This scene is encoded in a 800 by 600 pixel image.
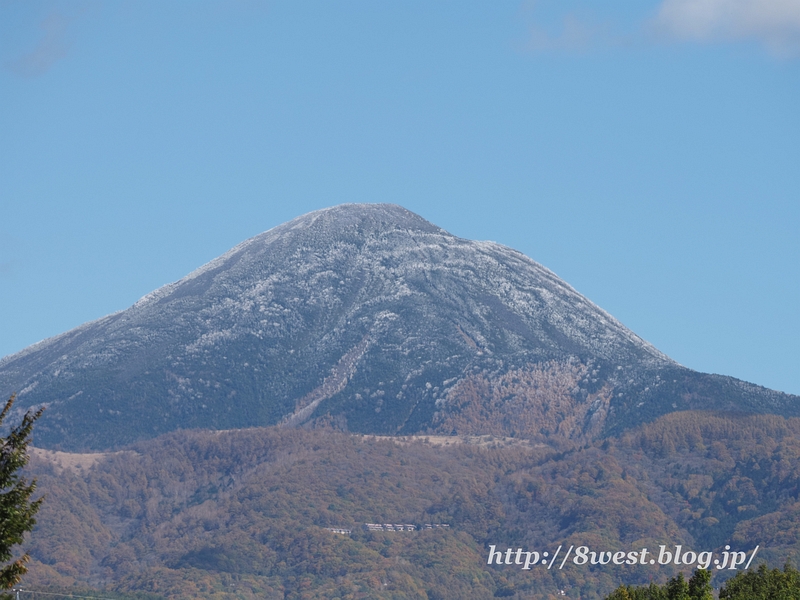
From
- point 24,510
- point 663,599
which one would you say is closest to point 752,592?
point 663,599

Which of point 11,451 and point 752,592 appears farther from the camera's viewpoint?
point 752,592

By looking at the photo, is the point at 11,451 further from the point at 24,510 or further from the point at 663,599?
the point at 663,599

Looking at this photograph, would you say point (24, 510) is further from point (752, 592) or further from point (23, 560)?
point (752, 592)

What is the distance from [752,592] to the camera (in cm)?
9819

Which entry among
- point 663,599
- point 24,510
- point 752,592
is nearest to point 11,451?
point 24,510

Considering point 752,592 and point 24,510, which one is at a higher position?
point 24,510

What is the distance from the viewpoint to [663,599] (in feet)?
303

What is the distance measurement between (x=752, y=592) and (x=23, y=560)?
6909cm

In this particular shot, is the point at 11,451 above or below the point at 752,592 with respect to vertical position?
above

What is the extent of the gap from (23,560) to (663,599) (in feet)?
198

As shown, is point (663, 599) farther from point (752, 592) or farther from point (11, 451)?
point (11, 451)

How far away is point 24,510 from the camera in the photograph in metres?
43.0

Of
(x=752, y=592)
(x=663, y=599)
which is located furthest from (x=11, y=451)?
(x=752, y=592)

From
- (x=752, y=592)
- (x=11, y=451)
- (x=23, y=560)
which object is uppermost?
(x=11, y=451)
